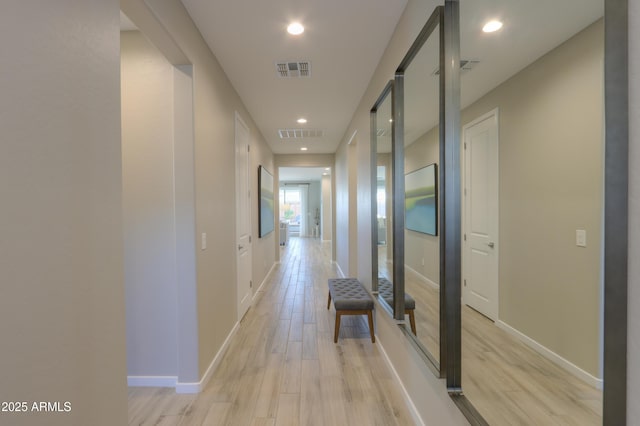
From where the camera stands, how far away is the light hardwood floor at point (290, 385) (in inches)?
68.2

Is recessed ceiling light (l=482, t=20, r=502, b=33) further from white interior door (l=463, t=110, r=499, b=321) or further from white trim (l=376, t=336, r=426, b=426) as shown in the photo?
white trim (l=376, t=336, r=426, b=426)

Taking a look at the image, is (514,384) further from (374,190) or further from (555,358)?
(374,190)

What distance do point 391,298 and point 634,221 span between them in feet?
6.24

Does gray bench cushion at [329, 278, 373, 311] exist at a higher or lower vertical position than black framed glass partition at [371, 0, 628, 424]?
lower

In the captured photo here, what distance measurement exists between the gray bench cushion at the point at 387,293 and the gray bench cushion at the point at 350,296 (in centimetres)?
18

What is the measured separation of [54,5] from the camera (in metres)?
0.84

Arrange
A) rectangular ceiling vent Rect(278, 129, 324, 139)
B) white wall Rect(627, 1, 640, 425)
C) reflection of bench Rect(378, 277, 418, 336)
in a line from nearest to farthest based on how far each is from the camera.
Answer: white wall Rect(627, 1, 640, 425) < reflection of bench Rect(378, 277, 418, 336) < rectangular ceiling vent Rect(278, 129, 324, 139)

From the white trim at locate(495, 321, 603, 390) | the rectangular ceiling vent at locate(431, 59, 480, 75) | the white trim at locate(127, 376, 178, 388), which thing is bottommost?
the white trim at locate(127, 376, 178, 388)

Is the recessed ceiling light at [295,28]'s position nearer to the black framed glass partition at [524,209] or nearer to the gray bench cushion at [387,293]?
the black framed glass partition at [524,209]

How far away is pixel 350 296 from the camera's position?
111 inches

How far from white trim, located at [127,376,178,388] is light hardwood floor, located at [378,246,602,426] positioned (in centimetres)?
195

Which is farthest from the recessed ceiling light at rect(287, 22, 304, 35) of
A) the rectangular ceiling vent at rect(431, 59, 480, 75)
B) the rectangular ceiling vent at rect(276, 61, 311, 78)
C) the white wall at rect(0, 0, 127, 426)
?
the rectangular ceiling vent at rect(431, 59, 480, 75)

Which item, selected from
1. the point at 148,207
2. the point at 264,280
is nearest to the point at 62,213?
the point at 148,207

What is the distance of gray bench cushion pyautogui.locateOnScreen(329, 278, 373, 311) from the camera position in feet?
8.75
